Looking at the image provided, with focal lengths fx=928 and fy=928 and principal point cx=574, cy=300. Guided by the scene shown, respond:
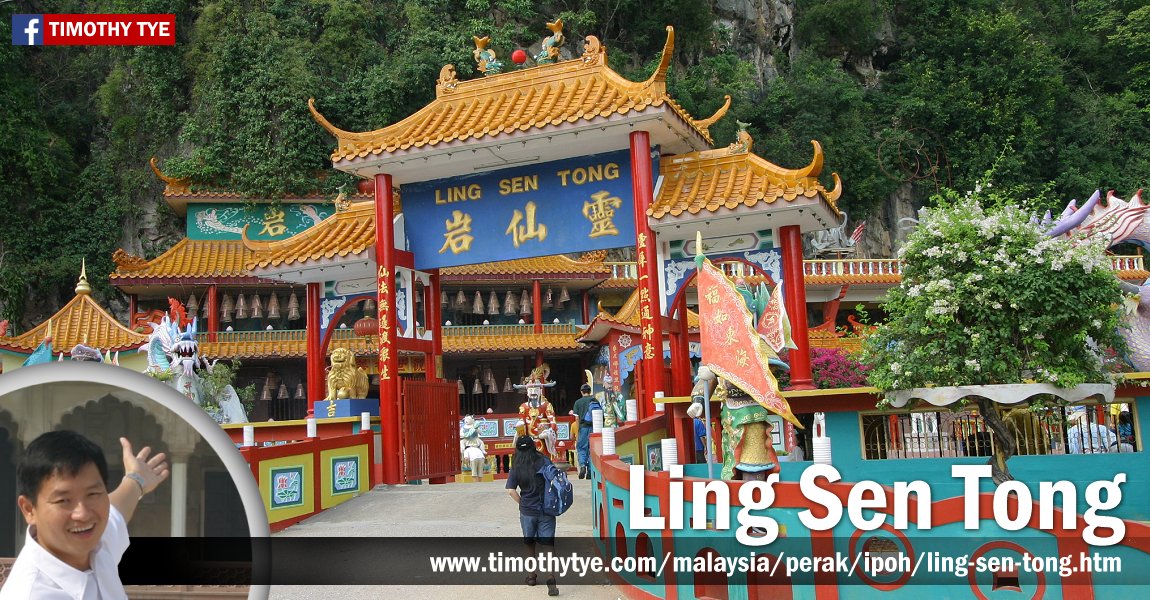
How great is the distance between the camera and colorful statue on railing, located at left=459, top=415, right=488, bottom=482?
18.8 m

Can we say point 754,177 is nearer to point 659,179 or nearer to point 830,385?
point 659,179

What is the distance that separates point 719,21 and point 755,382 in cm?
2948

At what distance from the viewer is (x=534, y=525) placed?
323 inches

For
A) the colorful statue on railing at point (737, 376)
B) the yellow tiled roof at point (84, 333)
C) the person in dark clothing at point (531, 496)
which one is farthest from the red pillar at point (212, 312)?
the colorful statue on railing at point (737, 376)

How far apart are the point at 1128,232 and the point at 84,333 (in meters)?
19.5

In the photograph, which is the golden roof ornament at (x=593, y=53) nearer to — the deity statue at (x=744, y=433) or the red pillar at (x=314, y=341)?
the red pillar at (x=314, y=341)

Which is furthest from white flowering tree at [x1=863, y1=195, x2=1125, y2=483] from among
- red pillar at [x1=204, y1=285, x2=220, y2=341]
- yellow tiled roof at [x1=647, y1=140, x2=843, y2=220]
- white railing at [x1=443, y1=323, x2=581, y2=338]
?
red pillar at [x1=204, y1=285, x2=220, y2=341]

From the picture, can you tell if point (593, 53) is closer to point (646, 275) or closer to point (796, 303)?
point (646, 275)

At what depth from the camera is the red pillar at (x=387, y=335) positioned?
14102 millimetres

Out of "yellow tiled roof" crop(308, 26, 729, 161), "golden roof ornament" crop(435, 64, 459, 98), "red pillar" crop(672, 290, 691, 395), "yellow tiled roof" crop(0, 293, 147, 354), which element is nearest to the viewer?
"yellow tiled roof" crop(308, 26, 729, 161)

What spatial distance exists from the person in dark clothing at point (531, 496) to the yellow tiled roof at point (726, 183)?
207 inches

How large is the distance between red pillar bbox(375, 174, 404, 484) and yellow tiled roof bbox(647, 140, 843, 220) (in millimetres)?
4317

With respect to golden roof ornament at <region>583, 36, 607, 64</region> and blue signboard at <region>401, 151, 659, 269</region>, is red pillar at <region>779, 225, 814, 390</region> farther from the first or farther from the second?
golden roof ornament at <region>583, 36, 607, 64</region>

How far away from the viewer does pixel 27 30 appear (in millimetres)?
28016
